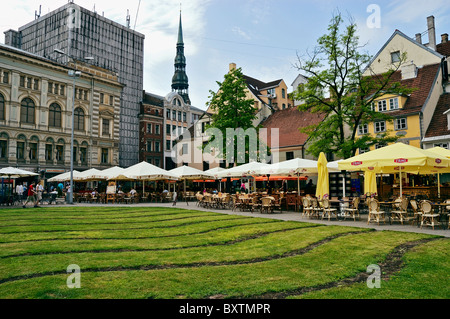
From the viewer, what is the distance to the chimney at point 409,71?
3371 cm

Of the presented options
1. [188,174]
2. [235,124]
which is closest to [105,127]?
[188,174]

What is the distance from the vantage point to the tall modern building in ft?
194

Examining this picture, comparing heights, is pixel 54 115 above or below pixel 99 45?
below

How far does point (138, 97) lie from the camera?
69.8m

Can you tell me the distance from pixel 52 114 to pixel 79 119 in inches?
162

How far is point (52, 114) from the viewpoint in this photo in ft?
151

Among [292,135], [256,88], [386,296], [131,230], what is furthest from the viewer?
[256,88]

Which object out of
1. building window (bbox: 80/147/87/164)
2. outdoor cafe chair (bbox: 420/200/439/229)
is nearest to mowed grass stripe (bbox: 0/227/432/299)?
outdoor cafe chair (bbox: 420/200/439/229)

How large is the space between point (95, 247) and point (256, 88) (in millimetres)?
48309

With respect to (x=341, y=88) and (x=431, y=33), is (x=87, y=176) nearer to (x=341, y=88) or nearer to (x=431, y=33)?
(x=341, y=88)

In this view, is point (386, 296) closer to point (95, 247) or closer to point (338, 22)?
Answer: point (95, 247)

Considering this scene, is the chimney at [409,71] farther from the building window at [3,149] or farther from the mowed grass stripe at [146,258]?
the building window at [3,149]

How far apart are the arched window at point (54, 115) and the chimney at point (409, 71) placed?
1778 inches

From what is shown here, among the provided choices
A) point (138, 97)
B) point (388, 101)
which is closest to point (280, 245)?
point (388, 101)
